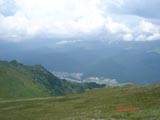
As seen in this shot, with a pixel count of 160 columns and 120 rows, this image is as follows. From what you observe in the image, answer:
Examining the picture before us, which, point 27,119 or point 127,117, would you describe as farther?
point 27,119

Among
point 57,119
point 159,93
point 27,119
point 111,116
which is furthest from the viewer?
point 159,93

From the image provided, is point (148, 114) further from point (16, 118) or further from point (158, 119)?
point (16, 118)

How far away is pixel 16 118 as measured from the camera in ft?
264

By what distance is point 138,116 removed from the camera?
170ft

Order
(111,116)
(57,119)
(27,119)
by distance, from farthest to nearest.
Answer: (27,119) < (57,119) < (111,116)

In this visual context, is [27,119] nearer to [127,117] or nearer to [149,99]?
[149,99]

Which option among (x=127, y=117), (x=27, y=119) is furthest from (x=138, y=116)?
(x=27, y=119)

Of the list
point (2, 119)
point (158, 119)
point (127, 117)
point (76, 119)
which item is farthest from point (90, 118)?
point (2, 119)

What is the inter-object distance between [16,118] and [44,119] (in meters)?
13.5

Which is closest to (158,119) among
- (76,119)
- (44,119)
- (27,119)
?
(76,119)

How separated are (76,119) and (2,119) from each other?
28121 mm

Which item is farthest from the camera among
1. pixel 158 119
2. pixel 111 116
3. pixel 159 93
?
pixel 159 93

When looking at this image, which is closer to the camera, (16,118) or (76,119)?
(76,119)

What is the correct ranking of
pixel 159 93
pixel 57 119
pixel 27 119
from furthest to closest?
pixel 159 93 < pixel 27 119 < pixel 57 119
